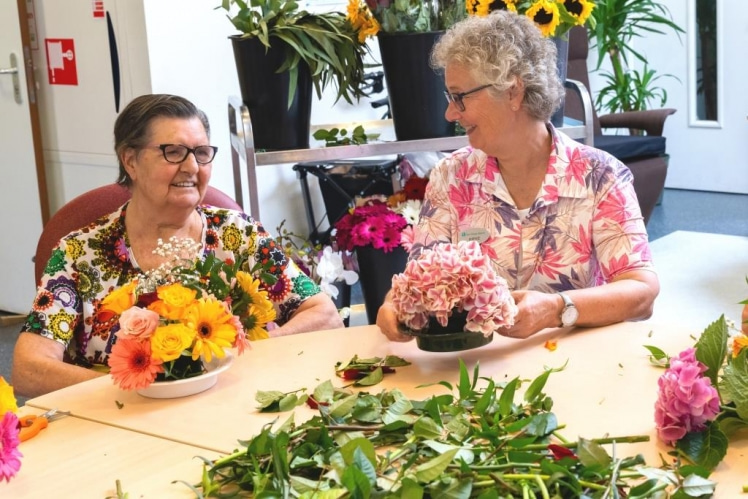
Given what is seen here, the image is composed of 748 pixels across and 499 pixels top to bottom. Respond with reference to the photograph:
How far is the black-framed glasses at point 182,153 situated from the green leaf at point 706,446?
4.33 feet

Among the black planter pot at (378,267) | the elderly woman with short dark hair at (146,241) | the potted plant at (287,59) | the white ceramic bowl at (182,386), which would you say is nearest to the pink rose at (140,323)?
the white ceramic bowl at (182,386)

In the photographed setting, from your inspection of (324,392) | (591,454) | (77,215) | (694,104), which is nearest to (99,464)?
(324,392)

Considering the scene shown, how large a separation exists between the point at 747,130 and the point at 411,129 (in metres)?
4.79

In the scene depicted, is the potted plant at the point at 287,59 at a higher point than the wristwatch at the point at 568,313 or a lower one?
higher

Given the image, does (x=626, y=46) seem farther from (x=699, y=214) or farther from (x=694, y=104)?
(x=699, y=214)

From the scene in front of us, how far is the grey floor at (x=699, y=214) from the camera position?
628 centimetres

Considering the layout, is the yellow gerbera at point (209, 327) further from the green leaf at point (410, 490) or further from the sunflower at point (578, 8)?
the sunflower at point (578, 8)

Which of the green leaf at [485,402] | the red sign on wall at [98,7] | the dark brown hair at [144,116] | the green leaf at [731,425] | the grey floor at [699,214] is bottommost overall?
the grey floor at [699,214]

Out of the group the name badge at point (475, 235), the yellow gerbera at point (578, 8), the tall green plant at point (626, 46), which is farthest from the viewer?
the tall green plant at point (626, 46)

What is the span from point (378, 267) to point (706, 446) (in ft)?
6.60

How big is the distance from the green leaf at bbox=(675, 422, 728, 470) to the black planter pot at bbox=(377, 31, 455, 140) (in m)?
1.80

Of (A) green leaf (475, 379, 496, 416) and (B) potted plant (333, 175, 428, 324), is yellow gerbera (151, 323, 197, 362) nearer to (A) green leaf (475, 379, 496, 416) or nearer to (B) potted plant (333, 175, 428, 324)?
(A) green leaf (475, 379, 496, 416)

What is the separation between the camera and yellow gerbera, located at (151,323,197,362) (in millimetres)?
1669

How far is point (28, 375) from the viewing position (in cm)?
211
